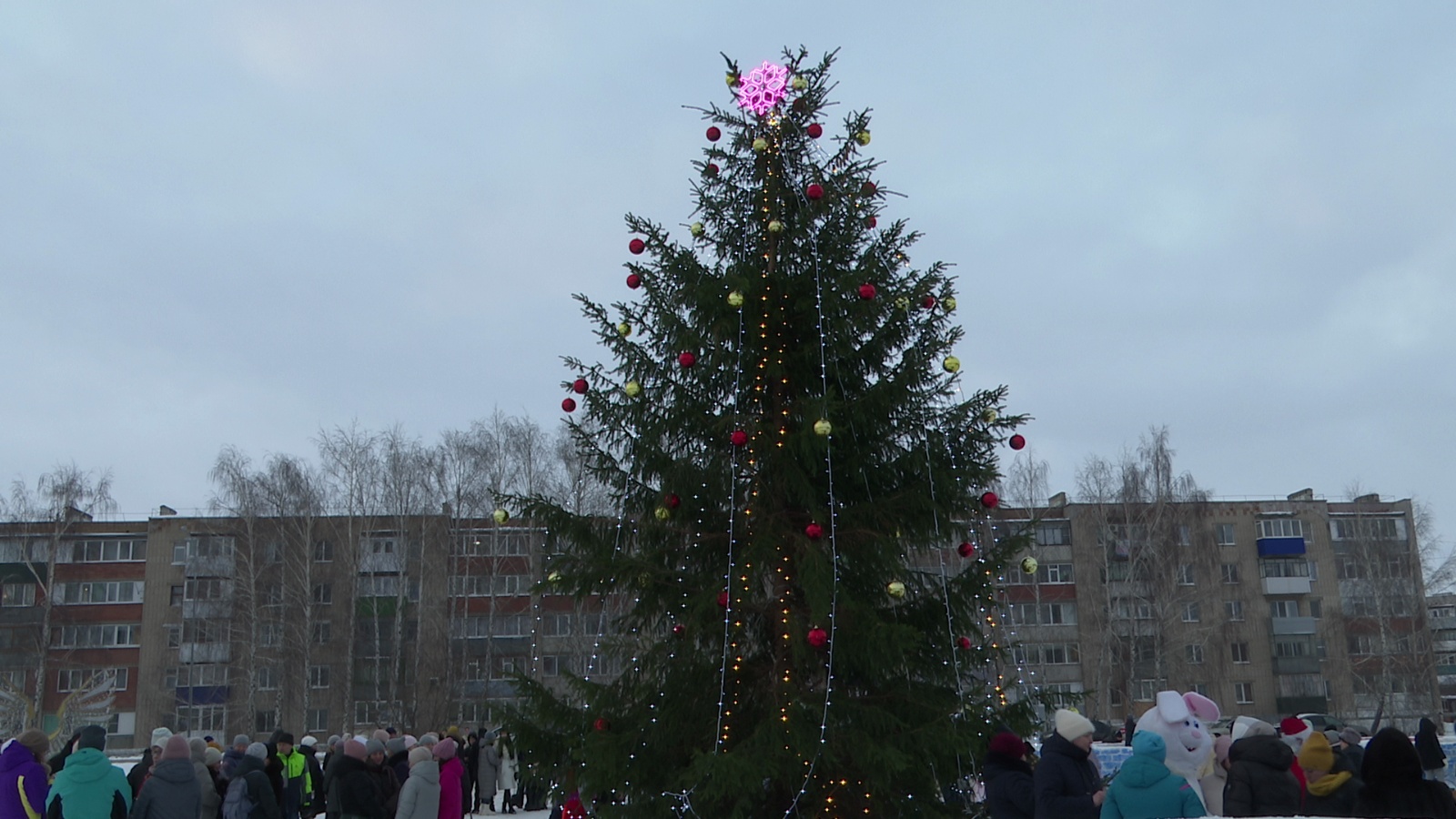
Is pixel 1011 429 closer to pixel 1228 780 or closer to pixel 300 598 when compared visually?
pixel 1228 780

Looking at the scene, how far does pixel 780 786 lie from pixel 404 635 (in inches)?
1227

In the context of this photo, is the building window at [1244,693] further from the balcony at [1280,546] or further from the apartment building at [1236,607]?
the balcony at [1280,546]

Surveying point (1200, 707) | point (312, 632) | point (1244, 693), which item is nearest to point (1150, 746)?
point (1200, 707)

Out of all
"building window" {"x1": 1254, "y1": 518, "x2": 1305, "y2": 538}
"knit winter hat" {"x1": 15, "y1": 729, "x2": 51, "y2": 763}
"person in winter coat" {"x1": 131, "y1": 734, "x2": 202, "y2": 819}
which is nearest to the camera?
"person in winter coat" {"x1": 131, "y1": 734, "x2": 202, "y2": 819}

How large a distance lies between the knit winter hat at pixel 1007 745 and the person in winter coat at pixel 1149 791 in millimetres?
940

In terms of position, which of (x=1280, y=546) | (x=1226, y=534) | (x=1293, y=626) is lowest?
(x=1293, y=626)

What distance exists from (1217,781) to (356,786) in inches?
278

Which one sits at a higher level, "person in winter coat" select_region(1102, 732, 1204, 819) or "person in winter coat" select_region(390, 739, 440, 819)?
"person in winter coat" select_region(1102, 732, 1204, 819)

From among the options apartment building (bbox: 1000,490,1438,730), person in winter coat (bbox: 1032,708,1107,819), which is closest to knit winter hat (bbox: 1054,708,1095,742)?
person in winter coat (bbox: 1032,708,1107,819)

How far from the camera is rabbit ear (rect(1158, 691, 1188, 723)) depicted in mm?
7289

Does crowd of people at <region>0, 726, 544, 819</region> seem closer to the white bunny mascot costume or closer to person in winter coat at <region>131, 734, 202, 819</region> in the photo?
person in winter coat at <region>131, 734, 202, 819</region>

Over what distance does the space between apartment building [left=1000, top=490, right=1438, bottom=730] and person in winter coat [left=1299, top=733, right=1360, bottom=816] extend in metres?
27.7

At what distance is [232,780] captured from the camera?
10.6 m

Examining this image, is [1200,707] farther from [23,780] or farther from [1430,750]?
[23,780]
